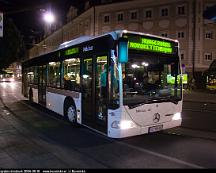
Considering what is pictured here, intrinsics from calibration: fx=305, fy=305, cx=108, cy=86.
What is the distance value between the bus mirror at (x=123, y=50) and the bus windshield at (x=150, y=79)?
40cm

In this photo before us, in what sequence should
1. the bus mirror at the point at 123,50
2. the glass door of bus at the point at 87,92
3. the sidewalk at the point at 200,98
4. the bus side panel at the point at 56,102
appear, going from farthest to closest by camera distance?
the sidewalk at the point at 200,98
the bus side panel at the point at 56,102
the glass door of bus at the point at 87,92
the bus mirror at the point at 123,50

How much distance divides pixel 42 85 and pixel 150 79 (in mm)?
7904

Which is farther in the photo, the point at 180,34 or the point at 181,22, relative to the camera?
the point at 180,34

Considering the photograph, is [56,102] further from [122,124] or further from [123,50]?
[123,50]

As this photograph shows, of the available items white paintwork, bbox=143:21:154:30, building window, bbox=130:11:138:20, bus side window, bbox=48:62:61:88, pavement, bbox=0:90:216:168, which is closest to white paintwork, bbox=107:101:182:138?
pavement, bbox=0:90:216:168

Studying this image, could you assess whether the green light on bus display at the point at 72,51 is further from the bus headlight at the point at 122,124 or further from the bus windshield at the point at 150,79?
the bus headlight at the point at 122,124

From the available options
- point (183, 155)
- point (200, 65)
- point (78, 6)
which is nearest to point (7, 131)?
point (183, 155)

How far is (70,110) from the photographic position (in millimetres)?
10859

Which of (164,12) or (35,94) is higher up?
(164,12)

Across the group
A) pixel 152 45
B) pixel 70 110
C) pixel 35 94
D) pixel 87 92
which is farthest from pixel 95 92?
pixel 35 94

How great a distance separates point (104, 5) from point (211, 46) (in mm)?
17194

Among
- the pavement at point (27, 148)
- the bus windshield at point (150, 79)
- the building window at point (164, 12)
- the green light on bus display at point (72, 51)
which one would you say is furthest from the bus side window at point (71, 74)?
the building window at point (164, 12)

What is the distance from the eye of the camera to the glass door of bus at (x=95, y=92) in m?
8.39

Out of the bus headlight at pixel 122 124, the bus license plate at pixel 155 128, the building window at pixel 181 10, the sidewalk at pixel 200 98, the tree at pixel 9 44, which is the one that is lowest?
the sidewalk at pixel 200 98
